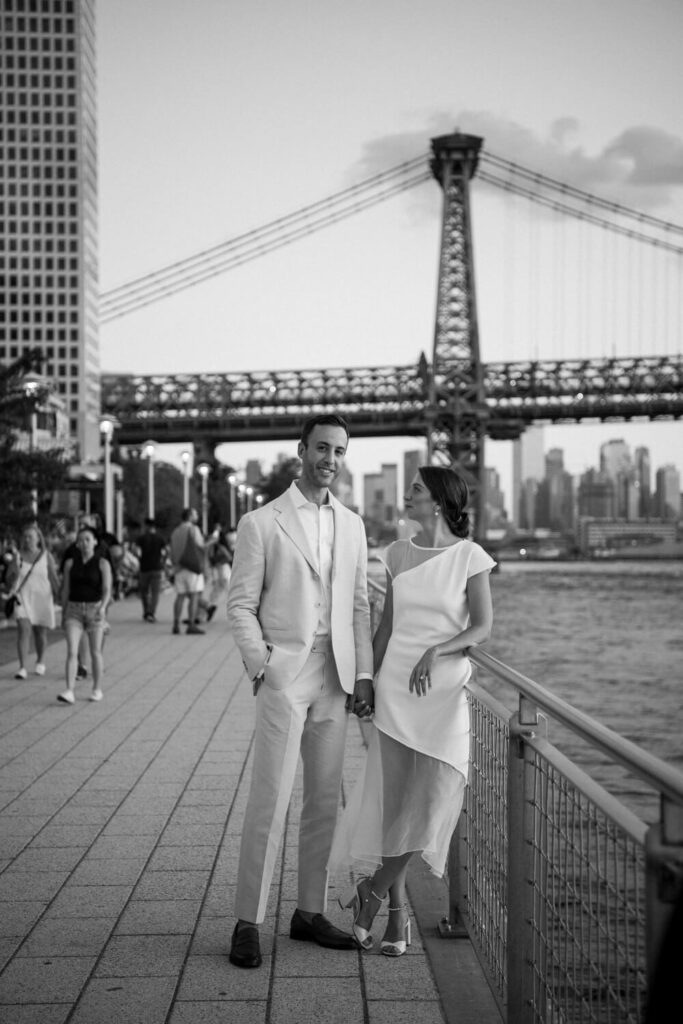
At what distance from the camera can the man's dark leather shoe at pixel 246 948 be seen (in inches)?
180

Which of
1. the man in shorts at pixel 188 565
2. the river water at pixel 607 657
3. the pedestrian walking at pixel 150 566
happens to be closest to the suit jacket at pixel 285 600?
the river water at pixel 607 657

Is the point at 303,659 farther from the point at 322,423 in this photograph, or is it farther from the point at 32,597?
the point at 32,597

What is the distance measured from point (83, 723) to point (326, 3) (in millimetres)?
48223

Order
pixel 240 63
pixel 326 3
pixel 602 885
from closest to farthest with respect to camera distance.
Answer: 1. pixel 602 885
2. pixel 326 3
3. pixel 240 63

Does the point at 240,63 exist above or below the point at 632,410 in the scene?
above

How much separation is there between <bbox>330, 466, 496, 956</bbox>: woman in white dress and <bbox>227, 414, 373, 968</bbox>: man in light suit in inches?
5.9

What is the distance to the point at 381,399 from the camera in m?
114

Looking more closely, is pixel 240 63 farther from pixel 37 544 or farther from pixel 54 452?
pixel 37 544

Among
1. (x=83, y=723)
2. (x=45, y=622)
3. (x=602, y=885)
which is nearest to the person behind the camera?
(x=602, y=885)

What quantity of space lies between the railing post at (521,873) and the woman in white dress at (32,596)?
10.00 m

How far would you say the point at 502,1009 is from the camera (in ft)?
13.6

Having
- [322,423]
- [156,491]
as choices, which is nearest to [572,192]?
[156,491]

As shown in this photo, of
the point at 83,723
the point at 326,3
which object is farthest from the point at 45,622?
the point at 326,3

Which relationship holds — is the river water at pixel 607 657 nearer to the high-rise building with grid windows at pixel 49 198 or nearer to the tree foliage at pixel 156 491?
the tree foliage at pixel 156 491
